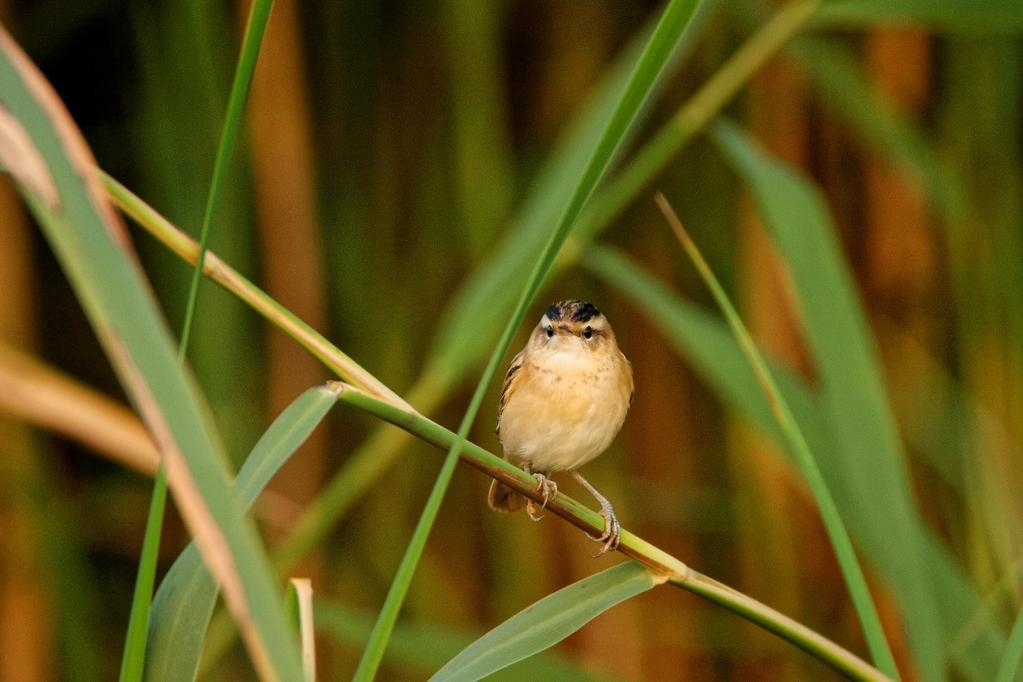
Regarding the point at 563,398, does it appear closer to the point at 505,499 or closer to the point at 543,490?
the point at 505,499

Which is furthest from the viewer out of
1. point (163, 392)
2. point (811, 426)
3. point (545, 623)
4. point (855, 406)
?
point (811, 426)

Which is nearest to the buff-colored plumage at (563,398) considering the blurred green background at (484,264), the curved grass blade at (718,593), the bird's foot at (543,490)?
the bird's foot at (543,490)

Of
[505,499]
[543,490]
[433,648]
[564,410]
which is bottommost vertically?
[433,648]

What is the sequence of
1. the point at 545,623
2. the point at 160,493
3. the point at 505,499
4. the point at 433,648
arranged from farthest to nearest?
the point at 505,499 < the point at 433,648 < the point at 545,623 < the point at 160,493

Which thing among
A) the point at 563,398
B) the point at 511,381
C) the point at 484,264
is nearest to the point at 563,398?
the point at 563,398

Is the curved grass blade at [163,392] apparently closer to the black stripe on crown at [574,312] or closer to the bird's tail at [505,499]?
the bird's tail at [505,499]

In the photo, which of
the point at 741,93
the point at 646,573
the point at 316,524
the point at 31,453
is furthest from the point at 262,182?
the point at 646,573

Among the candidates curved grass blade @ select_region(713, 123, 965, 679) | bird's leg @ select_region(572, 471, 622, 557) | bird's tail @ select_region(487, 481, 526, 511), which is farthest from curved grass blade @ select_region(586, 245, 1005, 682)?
bird's tail @ select_region(487, 481, 526, 511)

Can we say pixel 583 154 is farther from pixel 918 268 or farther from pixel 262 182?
pixel 918 268
